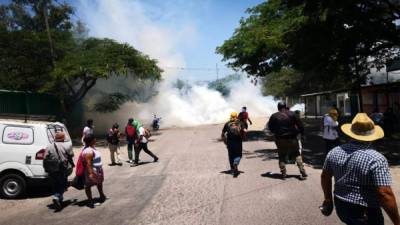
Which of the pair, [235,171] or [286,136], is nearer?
[286,136]

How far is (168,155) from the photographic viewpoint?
15742mm

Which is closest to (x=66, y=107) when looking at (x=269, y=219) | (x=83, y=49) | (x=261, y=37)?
(x=83, y=49)

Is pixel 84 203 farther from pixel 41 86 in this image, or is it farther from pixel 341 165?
pixel 41 86

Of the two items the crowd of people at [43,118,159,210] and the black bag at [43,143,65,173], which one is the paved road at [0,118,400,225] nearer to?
the crowd of people at [43,118,159,210]

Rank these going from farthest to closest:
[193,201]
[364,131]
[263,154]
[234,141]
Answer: [263,154] < [234,141] < [193,201] < [364,131]

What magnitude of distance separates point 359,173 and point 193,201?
4535mm

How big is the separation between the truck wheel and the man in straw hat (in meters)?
7.31

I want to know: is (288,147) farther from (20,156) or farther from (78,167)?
(20,156)

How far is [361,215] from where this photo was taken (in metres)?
3.60

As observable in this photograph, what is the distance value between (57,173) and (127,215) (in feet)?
6.40

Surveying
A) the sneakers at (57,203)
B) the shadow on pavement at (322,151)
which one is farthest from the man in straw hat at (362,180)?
the shadow on pavement at (322,151)

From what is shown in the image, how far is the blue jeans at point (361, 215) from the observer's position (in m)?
3.55

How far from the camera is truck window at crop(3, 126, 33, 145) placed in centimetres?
923

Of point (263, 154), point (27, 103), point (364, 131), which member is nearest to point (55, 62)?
point (27, 103)
